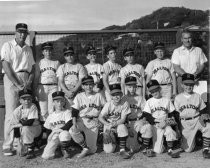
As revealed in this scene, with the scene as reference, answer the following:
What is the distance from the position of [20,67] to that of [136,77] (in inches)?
86.2

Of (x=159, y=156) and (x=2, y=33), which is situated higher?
(x=2, y=33)

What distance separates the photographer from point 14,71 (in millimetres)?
5426

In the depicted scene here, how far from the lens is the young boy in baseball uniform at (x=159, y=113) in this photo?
5.14m

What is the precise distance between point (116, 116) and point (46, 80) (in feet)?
4.96

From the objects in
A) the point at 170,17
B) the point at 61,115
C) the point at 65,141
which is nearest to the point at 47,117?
the point at 61,115

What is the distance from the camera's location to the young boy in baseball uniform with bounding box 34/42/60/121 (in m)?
5.80

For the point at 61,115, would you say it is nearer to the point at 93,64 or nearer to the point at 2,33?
the point at 93,64

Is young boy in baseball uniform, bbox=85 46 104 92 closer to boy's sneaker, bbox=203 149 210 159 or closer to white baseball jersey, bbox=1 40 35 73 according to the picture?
white baseball jersey, bbox=1 40 35 73

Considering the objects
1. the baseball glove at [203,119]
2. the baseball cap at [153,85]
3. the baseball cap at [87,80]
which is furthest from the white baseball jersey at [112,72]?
the baseball glove at [203,119]

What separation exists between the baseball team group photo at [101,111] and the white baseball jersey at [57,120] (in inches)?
0.7

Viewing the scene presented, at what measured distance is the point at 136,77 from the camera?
591cm

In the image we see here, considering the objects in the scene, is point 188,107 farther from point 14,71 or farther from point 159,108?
point 14,71

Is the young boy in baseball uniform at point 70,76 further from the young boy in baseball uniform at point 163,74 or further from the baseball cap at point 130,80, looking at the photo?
the young boy in baseball uniform at point 163,74

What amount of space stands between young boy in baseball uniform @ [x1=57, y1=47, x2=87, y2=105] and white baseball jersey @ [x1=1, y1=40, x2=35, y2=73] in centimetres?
61
